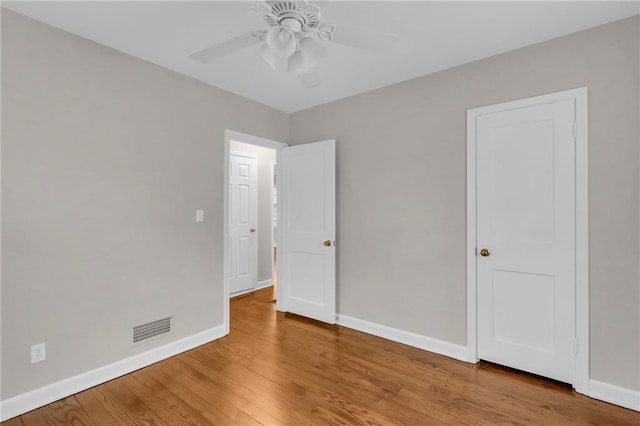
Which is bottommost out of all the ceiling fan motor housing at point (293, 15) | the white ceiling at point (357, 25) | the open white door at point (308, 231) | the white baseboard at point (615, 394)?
the white baseboard at point (615, 394)

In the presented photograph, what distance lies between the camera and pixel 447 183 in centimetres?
279

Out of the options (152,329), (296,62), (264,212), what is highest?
(296,62)

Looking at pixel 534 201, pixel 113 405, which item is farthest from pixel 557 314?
pixel 113 405

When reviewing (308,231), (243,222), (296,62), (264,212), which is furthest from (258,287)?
(296,62)

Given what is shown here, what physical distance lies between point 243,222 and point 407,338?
291 cm

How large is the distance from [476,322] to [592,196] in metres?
1.27

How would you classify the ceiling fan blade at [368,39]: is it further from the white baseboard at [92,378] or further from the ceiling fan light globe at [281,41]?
the white baseboard at [92,378]

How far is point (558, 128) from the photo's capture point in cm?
228

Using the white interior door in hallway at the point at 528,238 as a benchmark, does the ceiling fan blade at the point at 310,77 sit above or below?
above

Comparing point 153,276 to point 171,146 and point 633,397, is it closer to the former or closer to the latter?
point 171,146

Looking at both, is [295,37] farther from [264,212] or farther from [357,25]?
[264,212]

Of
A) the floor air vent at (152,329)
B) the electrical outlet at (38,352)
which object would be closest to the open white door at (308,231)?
the floor air vent at (152,329)

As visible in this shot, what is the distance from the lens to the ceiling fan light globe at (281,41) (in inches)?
59.9

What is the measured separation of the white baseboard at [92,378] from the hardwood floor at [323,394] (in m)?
0.05
